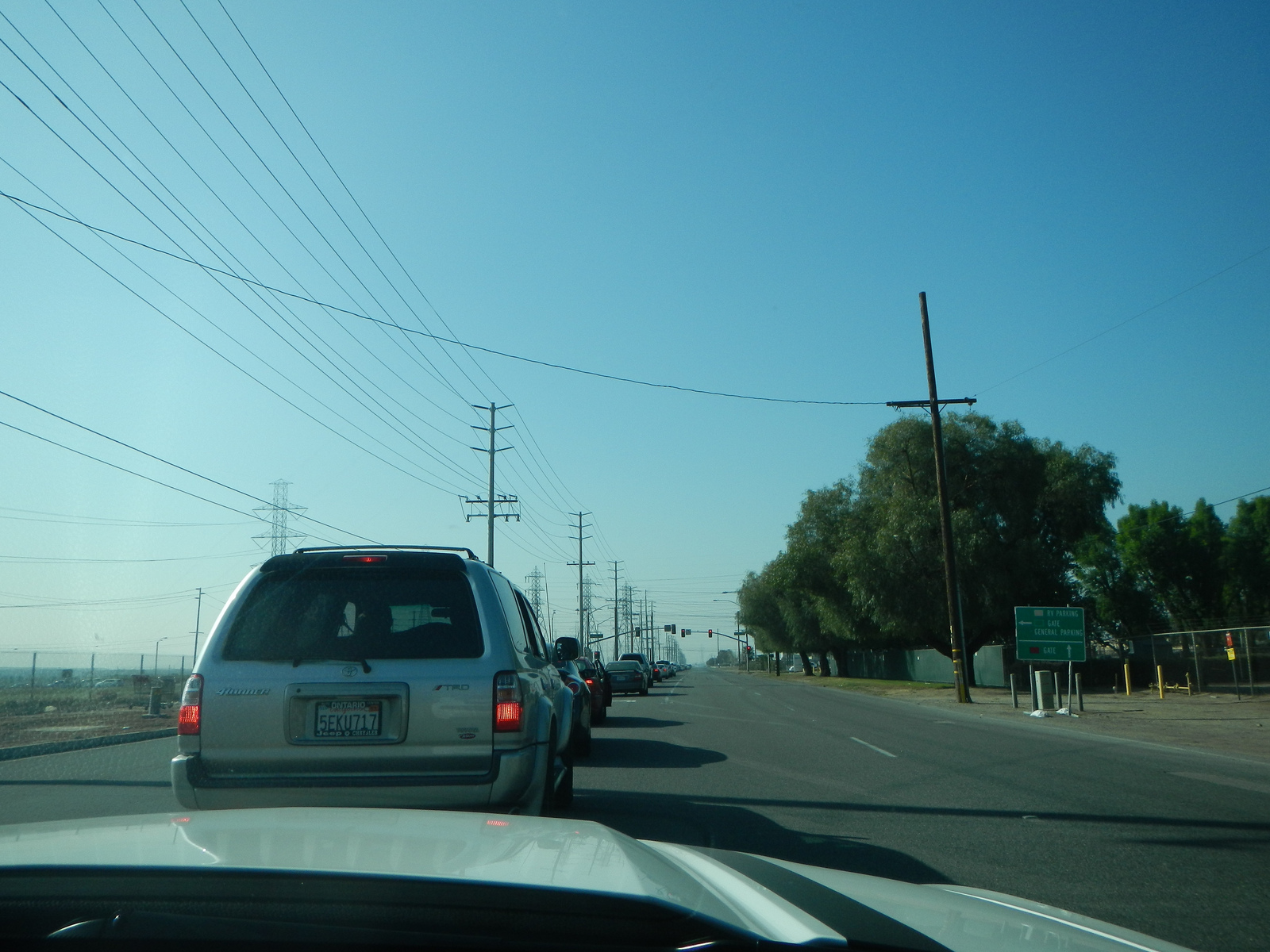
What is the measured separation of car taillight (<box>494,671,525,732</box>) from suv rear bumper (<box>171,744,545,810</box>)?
0.22 m

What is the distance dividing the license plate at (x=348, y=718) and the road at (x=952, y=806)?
2.74 meters

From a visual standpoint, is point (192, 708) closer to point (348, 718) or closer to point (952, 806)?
point (348, 718)

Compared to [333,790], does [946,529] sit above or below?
above

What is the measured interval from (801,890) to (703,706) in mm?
26457

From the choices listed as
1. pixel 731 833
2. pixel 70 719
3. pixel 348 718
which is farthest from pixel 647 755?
pixel 70 719

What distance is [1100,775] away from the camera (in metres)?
12.1

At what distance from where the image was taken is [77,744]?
641 inches

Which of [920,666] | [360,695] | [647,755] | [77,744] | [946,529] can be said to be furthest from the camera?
[920,666]

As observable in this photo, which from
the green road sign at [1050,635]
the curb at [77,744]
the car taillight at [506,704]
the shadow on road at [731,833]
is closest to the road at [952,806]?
the shadow on road at [731,833]

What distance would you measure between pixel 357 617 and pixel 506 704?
3.50ft

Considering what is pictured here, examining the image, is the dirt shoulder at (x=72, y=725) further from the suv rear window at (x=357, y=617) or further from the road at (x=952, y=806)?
the suv rear window at (x=357, y=617)

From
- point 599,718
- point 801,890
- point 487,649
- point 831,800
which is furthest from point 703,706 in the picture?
point 801,890

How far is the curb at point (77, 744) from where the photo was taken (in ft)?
48.7

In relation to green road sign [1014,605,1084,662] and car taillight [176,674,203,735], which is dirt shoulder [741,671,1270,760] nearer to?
green road sign [1014,605,1084,662]
